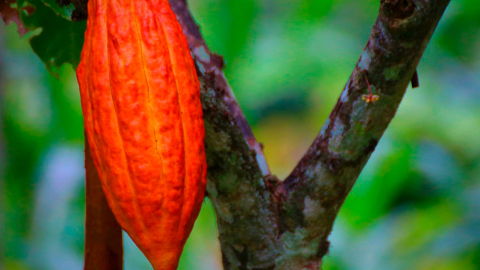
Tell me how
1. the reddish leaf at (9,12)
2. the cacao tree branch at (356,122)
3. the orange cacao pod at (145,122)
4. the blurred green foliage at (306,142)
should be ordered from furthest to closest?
the blurred green foliage at (306,142), the reddish leaf at (9,12), the cacao tree branch at (356,122), the orange cacao pod at (145,122)

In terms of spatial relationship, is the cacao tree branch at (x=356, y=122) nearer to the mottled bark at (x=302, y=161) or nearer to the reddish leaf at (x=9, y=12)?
the mottled bark at (x=302, y=161)

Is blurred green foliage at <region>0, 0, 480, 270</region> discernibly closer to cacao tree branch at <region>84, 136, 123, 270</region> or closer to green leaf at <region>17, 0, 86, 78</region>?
green leaf at <region>17, 0, 86, 78</region>

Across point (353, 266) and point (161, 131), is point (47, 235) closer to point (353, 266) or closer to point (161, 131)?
point (353, 266)

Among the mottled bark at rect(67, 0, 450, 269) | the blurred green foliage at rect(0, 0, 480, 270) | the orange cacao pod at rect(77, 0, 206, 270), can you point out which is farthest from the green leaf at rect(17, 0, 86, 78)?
the blurred green foliage at rect(0, 0, 480, 270)

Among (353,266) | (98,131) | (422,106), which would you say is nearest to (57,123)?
(353,266)

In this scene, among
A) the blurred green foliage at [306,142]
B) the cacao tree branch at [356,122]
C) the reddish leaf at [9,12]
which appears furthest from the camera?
Result: the blurred green foliage at [306,142]

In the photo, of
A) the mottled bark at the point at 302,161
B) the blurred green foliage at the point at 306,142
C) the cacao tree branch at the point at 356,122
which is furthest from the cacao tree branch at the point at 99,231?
the blurred green foliage at the point at 306,142
